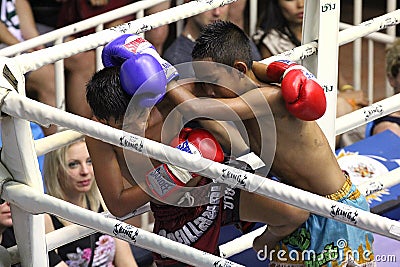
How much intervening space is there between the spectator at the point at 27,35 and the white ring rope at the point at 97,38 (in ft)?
4.64

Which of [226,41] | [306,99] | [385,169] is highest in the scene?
[226,41]

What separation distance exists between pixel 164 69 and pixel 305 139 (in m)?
0.40

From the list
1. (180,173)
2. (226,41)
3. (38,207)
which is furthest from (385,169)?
(38,207)

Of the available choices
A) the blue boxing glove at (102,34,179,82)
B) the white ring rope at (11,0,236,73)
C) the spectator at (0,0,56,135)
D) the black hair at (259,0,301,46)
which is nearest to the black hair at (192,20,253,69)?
the white ring rope at (11,0,236,73)

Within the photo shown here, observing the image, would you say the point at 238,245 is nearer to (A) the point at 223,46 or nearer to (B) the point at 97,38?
(A) the point at 223,46

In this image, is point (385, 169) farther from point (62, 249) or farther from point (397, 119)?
point (62, 249)

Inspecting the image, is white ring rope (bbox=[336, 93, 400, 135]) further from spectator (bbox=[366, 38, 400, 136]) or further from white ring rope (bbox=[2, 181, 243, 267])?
spectator (bbox=[366, 38, 400, 136])

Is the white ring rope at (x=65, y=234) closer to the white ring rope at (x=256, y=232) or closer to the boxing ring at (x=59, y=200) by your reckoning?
the boxing ring at (x=59, y=200)

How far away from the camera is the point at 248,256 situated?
256 cm

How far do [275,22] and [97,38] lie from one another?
1962 mm

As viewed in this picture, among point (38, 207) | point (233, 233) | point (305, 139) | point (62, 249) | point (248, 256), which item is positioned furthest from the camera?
point (62, 249)

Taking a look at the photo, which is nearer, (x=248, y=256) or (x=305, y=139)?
(x=305, y=139)

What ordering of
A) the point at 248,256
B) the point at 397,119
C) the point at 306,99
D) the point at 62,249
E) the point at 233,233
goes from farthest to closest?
the point at 397,119
the point at 62,249
the point at 233,233
the point at 248,256
the point at 306,99

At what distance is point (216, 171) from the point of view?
169cm
